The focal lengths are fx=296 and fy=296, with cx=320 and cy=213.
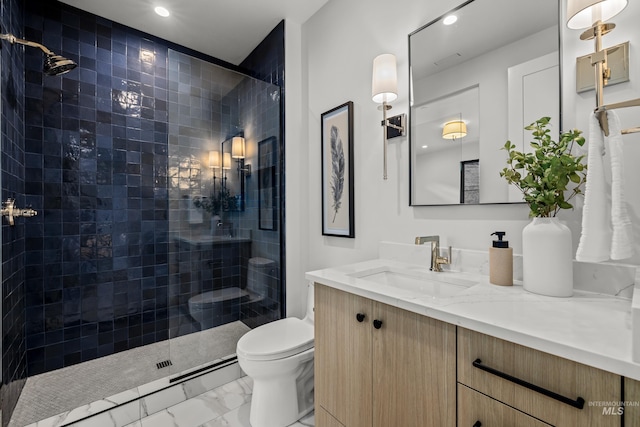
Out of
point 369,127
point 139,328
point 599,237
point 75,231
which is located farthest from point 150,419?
point 599,237

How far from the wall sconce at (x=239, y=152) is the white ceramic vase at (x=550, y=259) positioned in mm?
1763

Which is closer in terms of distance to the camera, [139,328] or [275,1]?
[275,1]

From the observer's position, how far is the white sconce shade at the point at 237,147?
7.00ft

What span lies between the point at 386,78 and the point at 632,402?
1.42m

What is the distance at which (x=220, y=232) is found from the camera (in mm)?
2119

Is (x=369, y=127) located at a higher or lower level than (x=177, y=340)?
higher

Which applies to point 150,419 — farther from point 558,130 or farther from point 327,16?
point 327,16

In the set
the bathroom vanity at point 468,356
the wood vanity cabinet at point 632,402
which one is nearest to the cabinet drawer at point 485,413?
the bathroom vanity at point 468,356

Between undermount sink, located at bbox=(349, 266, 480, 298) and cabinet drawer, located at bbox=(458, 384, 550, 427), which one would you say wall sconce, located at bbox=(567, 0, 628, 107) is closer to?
undermount sink, located at bbox=(349, 266, 480, 298)

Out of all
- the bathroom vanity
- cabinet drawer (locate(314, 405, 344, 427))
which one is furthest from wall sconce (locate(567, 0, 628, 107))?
cabinet drawer (locate(314, 405, 344, 427))

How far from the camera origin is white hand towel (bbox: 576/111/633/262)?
2.57ft

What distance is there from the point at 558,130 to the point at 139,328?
9.63 feet

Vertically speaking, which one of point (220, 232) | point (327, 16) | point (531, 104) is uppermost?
point (327, 16)

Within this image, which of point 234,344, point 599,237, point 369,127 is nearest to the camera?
point 599,237
